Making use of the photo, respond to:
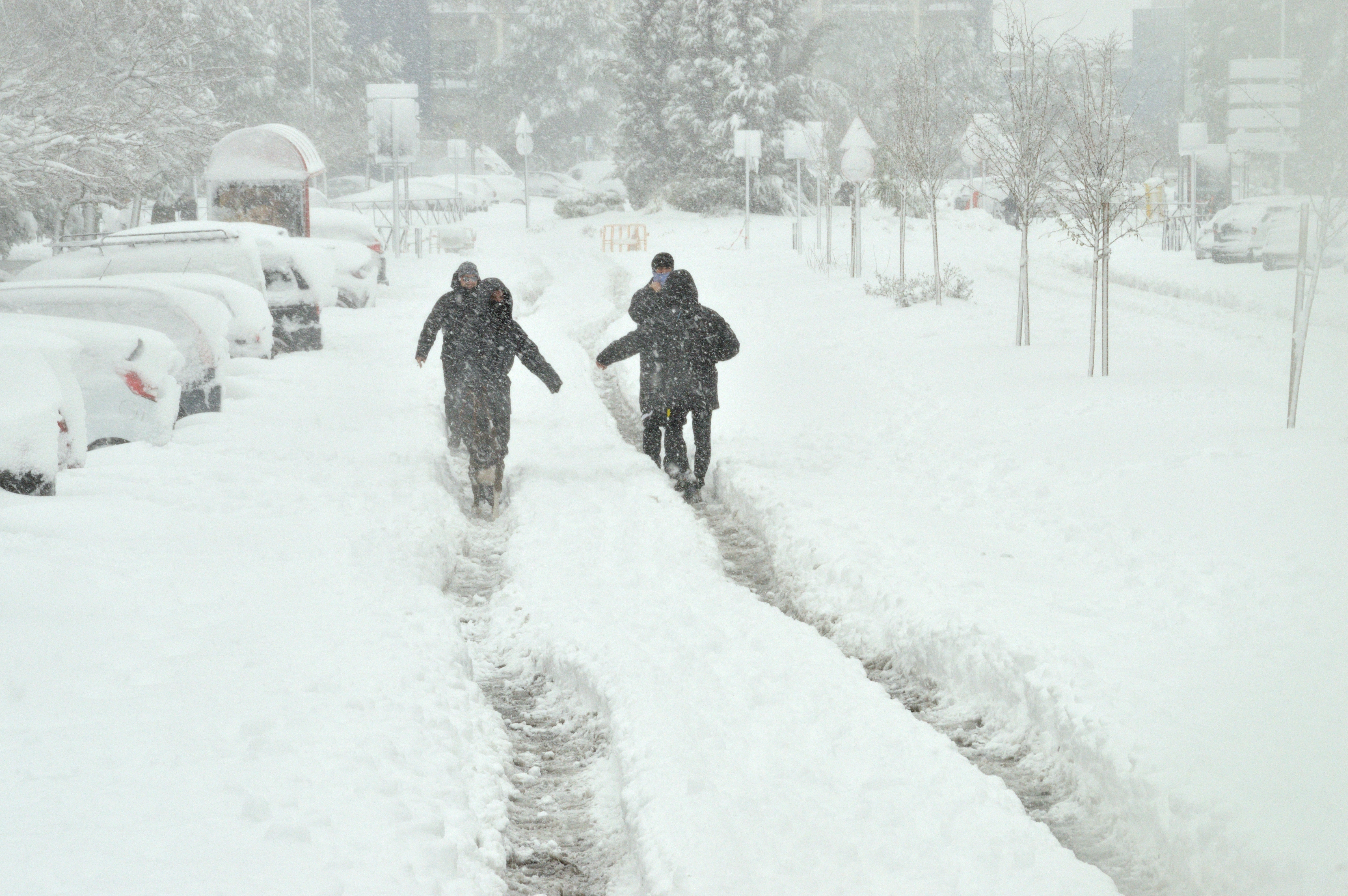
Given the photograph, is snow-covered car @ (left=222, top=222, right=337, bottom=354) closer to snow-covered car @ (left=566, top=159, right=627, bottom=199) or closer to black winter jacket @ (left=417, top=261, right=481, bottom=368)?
black winter jacket @ (left=417, top=261, right=481, bottom=368)

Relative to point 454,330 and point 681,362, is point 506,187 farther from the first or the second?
point 681,362

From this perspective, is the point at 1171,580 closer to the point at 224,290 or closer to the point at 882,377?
the point at 882,377

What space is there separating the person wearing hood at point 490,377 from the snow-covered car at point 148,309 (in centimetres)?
295

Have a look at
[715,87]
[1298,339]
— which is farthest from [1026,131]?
[715,87]

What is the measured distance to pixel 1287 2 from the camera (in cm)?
464

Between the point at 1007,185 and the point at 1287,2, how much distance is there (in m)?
11.7

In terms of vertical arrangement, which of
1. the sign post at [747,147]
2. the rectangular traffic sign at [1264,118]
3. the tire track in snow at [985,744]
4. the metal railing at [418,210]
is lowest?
the tire track in snow at [985,744]

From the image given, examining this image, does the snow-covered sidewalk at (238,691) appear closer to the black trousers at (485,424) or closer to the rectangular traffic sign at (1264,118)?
the black trousers at (485,424)

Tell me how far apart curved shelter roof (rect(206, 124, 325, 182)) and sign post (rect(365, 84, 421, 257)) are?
13.7 feet

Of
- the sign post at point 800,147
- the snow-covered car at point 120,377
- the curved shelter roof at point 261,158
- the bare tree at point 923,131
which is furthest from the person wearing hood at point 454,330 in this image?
the sign post at point 800,147

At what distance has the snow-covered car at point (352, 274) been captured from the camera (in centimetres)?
2288

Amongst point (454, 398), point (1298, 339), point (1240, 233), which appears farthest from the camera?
point (1240, 233)

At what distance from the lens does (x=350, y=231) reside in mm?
27391

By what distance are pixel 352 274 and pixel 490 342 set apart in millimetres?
Result: 13982
